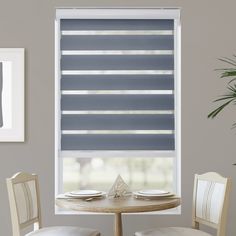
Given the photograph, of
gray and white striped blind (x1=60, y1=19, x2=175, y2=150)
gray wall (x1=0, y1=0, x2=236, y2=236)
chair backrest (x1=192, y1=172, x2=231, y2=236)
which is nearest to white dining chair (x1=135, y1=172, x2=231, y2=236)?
chair backrest (x1=192, y1=172, x2=231, y2=236)

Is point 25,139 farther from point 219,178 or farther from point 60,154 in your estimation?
point 219,178

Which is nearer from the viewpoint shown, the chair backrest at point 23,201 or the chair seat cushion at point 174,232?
the chair backrest at point 23,201

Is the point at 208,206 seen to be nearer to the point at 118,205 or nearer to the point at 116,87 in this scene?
the point at 118,205

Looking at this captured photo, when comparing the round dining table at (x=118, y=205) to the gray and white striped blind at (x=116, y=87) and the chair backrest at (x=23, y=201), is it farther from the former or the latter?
the gray and white striped blind at (x=116, y=87)

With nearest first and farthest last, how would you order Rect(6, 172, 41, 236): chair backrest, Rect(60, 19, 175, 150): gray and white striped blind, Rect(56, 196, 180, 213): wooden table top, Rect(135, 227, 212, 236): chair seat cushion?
Rect(56, 196, 180, 213): wooden table top
Rect(6, 172, 41, 236): chair backrest
Rect(135, 227, 212, 236): chair seat cushion
Rect(60, 19, 175, 150): gray and white striped blind

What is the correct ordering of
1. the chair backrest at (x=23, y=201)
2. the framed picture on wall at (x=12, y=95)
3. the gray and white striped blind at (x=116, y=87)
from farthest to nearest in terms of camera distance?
the gray and white striped blind at (x=116, y=87) < the framed picture on wall at (x=12, y=95) < the chair backrest at (x=23, y=201)

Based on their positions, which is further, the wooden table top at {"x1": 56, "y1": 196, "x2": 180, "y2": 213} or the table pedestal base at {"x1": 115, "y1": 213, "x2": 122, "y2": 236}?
the table pedestal base at {"x1": 115, "y1": 213, "x2": 122, "y2": 236}

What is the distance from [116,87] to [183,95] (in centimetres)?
61

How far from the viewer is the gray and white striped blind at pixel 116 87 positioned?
166 inches

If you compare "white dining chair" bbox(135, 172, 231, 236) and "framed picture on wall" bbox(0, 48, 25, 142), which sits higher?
"framed picture on wall" bbox(0, 48, 25, 142)

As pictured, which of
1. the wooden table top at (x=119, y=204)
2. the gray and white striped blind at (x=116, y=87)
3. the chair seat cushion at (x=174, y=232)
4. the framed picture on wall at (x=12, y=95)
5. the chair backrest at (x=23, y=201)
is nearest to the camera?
the wooden table top at (x=119, y=204)

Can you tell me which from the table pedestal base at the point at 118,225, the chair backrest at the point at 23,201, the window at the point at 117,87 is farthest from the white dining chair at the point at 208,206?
the chair backrest at the point at 23,201

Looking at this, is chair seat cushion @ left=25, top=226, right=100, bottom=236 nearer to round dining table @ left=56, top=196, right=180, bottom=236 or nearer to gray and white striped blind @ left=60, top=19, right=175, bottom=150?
round dining table @ left=56, top=196, right=180, bottom=236

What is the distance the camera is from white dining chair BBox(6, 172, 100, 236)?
3.27 m
